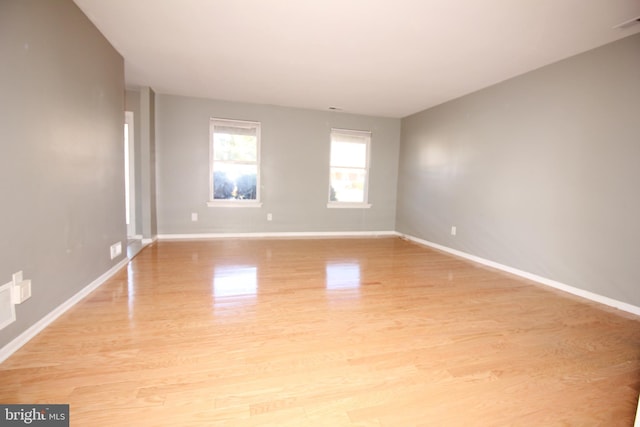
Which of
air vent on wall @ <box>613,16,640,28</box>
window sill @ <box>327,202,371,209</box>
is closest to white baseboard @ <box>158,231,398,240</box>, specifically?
window sill @ <box>327,202,371,209</box>

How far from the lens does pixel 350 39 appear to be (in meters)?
2.68

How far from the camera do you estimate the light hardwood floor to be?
1254 mm

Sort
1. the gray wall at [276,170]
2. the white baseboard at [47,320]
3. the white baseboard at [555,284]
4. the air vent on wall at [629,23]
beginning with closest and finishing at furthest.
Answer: the white baseboard at [47,320]
the air vent on wall at [629,23]
the white baseboard at [555,284]
the gray wall at [276,170]

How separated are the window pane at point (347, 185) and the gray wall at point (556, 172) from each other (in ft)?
5.31

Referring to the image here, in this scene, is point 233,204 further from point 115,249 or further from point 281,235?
point 115,249

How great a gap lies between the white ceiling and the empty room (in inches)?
1.2

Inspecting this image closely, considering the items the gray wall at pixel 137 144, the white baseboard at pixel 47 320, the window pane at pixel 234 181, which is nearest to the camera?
the white baseboard at pixel 47 320

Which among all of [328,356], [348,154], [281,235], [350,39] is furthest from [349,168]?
[328,356]

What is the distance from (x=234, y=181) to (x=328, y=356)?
4.03 metres

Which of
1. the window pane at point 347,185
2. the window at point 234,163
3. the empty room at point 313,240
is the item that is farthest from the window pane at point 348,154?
the window at point 234,163

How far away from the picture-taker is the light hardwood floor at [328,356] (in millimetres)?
1254

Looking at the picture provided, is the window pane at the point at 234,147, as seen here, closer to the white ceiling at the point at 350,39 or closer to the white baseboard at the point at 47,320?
the white ceiling at the point at 350,39

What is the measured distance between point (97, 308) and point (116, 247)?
1103 millimetres

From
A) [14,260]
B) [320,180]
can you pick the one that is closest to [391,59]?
[320,180]
